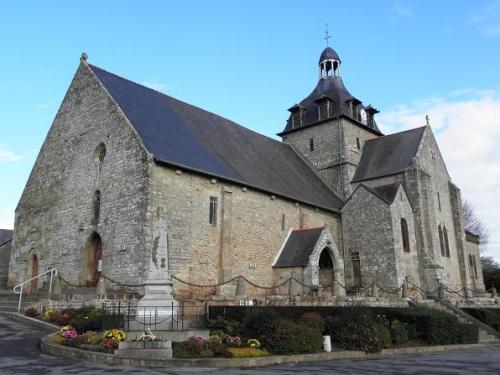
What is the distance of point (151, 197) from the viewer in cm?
1809

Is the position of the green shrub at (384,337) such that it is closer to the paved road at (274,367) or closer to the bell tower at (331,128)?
the paved road at (274,367)

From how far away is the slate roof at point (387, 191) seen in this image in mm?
26547

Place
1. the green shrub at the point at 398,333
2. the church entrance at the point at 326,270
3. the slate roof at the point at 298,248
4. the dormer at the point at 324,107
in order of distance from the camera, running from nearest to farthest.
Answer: the green shrub at the point at 398,333, the slate roof at the point at 298,248, the church entrance at the point at 326,270, the dormer at the point at 324,107

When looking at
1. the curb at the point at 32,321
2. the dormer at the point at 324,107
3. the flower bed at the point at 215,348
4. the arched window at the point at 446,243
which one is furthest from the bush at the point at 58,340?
the arched window at the point at 446,243

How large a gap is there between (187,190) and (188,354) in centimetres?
1002

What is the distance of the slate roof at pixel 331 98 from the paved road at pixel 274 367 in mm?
22638

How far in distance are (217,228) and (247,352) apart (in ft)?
32.4

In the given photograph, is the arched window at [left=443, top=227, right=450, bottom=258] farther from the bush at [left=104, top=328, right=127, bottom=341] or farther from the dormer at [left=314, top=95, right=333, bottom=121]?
the bush at [left=104, top=328, right=127, bottom=341]

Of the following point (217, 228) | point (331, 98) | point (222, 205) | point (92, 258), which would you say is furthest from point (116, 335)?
point (331, 98)

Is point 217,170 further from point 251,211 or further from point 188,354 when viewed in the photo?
point 188,354

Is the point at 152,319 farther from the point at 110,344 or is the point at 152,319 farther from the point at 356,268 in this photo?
the point at 356,268

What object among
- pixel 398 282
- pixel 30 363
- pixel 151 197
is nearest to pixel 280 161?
pixel 398 282

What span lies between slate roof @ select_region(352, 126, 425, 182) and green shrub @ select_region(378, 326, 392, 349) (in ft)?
53.3

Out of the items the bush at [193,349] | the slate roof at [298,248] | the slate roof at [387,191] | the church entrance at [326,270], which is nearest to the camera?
the bush at [193,349]
